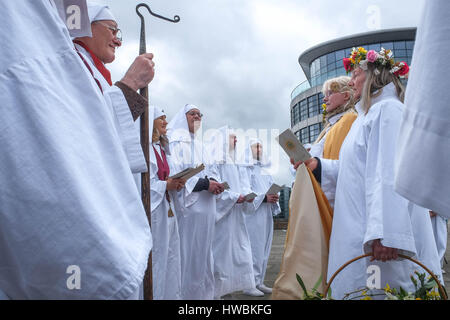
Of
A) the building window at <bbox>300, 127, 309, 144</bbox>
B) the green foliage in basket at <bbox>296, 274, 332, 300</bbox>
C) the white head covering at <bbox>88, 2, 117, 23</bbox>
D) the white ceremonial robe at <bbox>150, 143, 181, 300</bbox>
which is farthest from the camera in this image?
the building window at <bbox>300, 127, 309, 144</bbox>

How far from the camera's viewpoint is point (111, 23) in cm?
269

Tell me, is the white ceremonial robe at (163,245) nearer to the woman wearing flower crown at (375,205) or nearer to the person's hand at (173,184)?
the person's hand at (173,184)

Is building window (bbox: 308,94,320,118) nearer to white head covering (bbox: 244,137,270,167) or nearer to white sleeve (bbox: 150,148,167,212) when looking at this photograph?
white head covering (bbox: 244,137,270,167)

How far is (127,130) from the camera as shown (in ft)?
5.93

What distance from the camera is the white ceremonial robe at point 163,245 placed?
389 centimetres

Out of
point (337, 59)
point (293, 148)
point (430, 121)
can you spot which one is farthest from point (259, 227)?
point (337, 59)

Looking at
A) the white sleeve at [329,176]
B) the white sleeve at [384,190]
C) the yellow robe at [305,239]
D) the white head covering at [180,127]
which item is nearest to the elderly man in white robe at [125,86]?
the yellow robe at [305,239]

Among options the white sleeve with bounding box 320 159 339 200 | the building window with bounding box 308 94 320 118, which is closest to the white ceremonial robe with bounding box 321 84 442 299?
the white sleeve with bounding box 320 159 339 200

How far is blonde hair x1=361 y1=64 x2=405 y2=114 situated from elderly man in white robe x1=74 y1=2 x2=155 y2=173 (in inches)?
60.8

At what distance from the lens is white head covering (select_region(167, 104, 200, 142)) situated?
548cm

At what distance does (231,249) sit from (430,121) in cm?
533

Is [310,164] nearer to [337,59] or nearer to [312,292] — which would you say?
[312,292]
